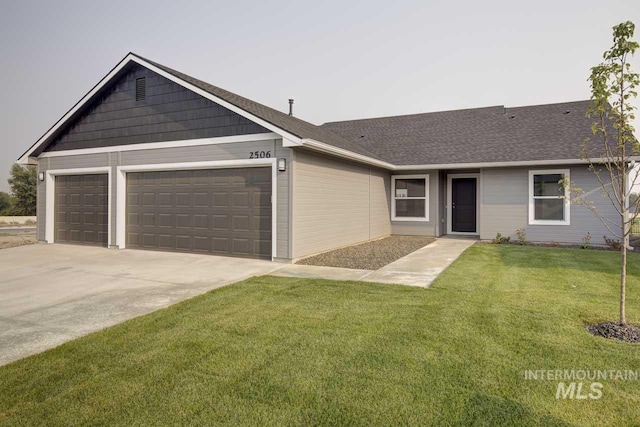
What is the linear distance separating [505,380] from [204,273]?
592 centimetres

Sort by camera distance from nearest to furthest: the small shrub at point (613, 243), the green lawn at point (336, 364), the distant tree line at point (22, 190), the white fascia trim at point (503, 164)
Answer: the green lawn at point (336, 364) < the small shrub at point (613, 243) < the white fascia trim at point (503, 164) < the distant tree line at point (22, 190)

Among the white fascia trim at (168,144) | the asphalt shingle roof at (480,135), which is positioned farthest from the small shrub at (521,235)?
the white fascia trim at (168,144)

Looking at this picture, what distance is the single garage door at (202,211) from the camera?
356 inches

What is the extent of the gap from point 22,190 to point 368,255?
41.4 meters

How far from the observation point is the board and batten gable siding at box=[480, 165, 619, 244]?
35.9 ft

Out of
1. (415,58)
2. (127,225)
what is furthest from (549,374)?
(415,58)

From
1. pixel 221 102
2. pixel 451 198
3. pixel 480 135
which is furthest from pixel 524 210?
pixel 221 102

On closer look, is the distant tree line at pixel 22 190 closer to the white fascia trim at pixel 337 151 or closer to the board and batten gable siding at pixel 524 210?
the white fascia trim at pixel 337 151

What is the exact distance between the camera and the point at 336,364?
312cm

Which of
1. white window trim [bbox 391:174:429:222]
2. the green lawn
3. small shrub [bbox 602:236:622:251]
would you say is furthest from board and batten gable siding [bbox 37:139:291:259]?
small shrub [bbox 602:236:622:251]

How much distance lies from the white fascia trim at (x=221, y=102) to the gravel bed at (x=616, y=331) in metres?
6.09

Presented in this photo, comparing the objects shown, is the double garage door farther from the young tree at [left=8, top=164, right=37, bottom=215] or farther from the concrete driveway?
the young tree at [left=8, top=164, right=37, bottom=215]

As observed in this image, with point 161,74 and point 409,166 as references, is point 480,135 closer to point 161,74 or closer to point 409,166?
point 409,166

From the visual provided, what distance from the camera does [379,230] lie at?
13328mm
